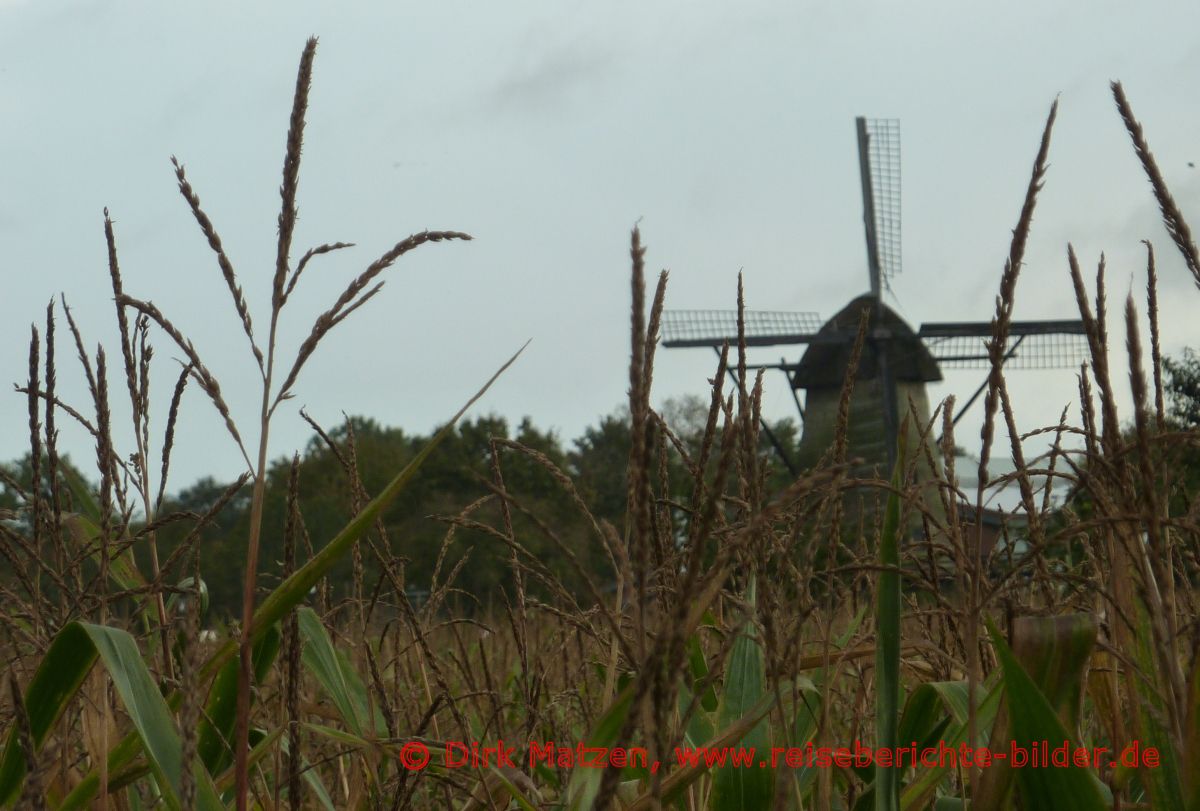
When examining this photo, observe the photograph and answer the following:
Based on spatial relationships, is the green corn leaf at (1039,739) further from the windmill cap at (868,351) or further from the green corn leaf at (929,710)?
the windmill cap at (868,351)

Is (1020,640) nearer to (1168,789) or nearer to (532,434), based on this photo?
(1168,789)

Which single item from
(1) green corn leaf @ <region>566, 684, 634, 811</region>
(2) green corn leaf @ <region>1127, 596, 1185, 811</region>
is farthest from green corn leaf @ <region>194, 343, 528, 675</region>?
(2) green corn leaf @ <region>1127, 596, 1185, 811</region>

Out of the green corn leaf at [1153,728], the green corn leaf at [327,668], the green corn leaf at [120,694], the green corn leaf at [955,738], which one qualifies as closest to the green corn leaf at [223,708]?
the green corn leaf at [327,668]

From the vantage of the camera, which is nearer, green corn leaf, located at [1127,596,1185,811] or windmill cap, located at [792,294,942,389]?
green corn leaf, located at [1127,596,1185,811]

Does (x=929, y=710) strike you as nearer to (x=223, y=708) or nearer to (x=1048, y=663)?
(x=1048, y=663)

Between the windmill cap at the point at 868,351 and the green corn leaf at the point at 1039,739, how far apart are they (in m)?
28.3

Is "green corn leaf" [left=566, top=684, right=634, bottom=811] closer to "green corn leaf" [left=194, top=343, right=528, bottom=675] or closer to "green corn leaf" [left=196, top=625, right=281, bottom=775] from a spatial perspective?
"green corn leaf" [left=194, top=343, right=528, bottom=675]

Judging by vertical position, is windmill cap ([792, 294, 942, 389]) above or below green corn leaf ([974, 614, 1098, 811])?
above

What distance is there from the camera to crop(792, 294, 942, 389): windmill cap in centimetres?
2959
